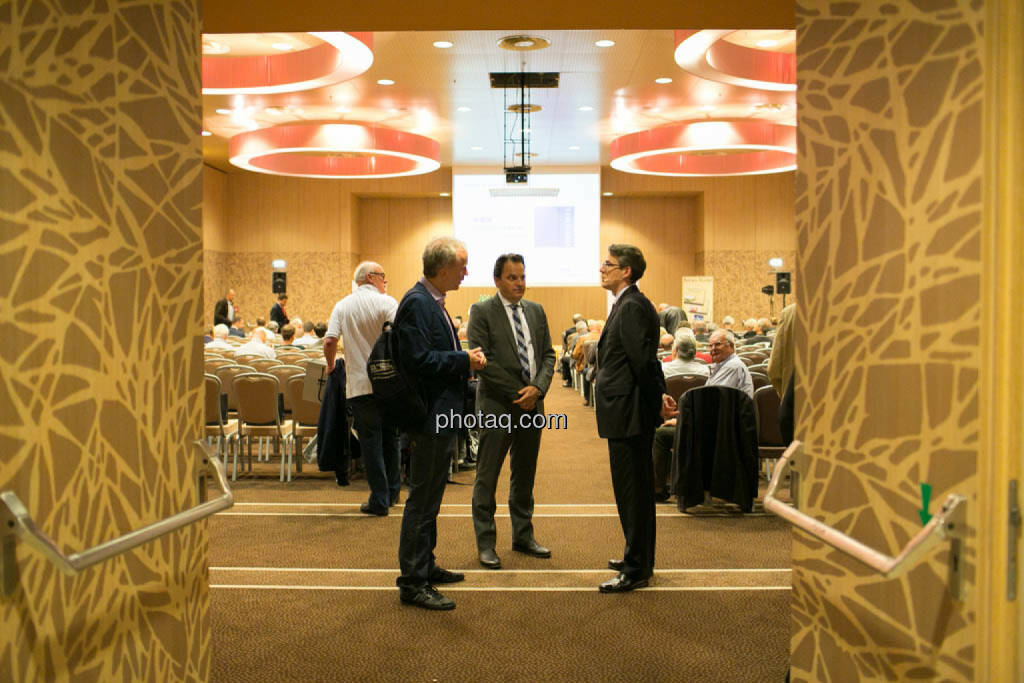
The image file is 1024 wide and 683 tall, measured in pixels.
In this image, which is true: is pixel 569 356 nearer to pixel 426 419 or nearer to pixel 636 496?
pixel 636 496

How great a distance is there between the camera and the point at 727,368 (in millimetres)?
5961

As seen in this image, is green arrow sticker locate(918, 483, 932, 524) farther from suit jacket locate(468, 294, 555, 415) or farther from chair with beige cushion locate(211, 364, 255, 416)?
chair with beige cushion locate(211, 364, 255, 416)

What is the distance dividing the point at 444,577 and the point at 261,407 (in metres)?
3.15

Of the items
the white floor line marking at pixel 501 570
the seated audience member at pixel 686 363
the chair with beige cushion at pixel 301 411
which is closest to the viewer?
the white floor line marking at pixel 501 570

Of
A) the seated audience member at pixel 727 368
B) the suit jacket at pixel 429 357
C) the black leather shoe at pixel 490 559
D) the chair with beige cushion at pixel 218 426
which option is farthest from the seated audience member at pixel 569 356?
the suit jacket at pixel 429 357

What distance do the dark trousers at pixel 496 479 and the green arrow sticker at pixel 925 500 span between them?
278 cm

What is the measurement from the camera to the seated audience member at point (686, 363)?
266 inches

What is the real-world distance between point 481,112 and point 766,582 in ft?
39.7

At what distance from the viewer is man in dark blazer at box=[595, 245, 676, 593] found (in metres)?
4.14

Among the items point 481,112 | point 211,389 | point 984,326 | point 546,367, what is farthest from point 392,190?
point 984,326

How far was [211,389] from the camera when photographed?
684cm

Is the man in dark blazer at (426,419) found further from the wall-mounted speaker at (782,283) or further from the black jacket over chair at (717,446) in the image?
the wall-mounted speaker at (782,283)

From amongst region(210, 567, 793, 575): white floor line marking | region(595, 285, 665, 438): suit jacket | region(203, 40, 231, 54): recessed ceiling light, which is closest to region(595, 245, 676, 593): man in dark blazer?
region(595, 285, 665, 438): suit jacket

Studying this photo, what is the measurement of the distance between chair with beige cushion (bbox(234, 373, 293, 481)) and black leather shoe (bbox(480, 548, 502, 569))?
2.81 meters
